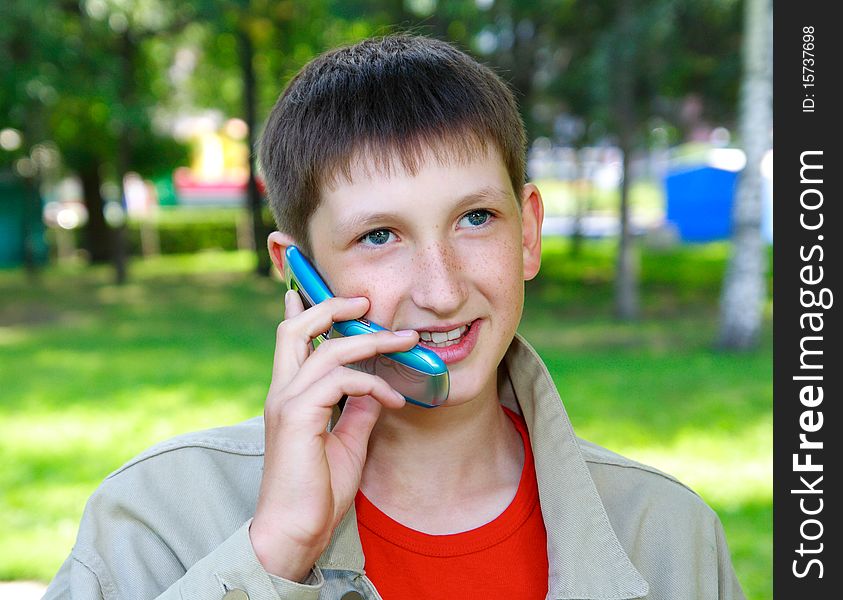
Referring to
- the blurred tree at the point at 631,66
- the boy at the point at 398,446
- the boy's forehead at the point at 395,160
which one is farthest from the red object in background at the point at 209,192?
the boy's forehead at the point at 395,160

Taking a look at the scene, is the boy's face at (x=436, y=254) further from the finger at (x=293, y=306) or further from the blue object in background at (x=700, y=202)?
the blue object in background at (x=700, y=202)

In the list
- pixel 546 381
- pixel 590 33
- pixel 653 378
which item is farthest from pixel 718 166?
pixel 546 381

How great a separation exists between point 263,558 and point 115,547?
0.34 meters

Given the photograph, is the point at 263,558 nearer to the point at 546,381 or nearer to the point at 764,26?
the point at 546,381

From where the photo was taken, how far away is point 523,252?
6.88 feet

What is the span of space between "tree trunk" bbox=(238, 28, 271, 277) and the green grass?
233 centimetres

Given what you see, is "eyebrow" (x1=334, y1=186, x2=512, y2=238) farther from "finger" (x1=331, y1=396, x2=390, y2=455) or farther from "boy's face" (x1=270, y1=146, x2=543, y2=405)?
"finger" (x1=331, y1=396, x2=390, y2=455)

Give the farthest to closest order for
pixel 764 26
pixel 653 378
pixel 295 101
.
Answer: pixel 764 26 < pixel 653 378 < pixel 295 101

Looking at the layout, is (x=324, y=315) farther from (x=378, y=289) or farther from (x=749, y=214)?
(x=749, y=214)

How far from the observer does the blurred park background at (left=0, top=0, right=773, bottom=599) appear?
7445 millimetres

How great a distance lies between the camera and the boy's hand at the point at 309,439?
1604 millimetres

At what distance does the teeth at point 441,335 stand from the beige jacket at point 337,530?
1.09 ft

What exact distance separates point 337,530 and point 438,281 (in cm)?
48
